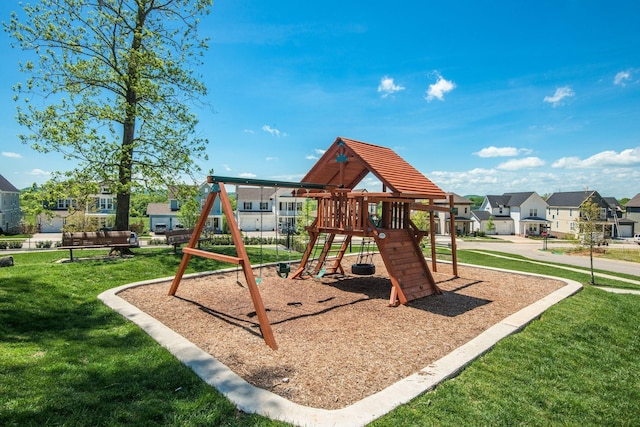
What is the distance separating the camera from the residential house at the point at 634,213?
62.7 m

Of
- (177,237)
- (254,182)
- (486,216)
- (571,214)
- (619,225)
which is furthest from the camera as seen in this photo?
(486,216)

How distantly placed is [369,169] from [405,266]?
280 centimetres

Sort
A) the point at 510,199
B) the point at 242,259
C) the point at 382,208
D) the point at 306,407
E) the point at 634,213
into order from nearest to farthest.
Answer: the point at 306,407, the point at 242,259, the point at 382,208, the point at 634,213, the point at 510,199

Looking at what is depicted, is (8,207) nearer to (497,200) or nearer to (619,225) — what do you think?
(497,200)

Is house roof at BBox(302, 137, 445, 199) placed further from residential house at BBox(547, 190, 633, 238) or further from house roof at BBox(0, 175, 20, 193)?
residential house at BBox(547, 190, 633, 238)

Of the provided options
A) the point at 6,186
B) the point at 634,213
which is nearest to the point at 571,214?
the point at 634,213

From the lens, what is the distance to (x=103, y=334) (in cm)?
583

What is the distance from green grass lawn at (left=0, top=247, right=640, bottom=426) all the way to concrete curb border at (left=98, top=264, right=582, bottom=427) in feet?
0.41

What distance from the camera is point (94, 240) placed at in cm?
1244

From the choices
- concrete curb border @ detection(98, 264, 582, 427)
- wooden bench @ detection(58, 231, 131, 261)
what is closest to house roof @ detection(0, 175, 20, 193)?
wooden bench @ detection(58, 231, 131, 261)

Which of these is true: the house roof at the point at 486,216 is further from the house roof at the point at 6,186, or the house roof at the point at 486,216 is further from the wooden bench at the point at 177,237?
the house roof at the point at 6,186

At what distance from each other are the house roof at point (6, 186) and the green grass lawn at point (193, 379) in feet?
173

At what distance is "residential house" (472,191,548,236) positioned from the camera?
2402 inches

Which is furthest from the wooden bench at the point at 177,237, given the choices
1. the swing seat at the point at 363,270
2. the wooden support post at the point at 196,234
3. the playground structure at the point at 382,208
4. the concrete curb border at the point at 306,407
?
the concrete curb border at the point at 306,407
